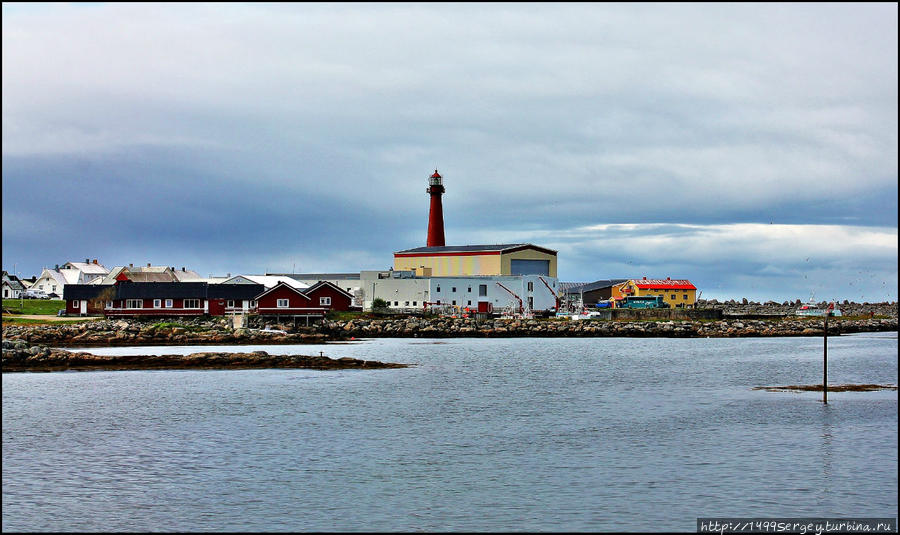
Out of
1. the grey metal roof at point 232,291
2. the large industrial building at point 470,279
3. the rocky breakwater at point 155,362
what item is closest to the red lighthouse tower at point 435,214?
the large industrial building at point 470,279

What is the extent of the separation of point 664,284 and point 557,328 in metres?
36.5

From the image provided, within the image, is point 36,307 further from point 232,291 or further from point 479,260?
point 479,260

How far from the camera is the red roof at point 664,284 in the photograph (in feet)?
378

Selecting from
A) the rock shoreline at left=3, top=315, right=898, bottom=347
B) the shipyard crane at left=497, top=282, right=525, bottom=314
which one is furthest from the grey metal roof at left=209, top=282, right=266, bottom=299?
the shipyard crane at left=497, top=282, right=525, bottom=314

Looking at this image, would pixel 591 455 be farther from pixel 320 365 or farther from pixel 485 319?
pixel 485 319

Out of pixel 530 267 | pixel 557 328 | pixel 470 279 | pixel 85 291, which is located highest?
Result: pixel 530 267

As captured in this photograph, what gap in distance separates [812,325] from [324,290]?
5315cm

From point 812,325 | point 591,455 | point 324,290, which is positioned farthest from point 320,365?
point 812,325

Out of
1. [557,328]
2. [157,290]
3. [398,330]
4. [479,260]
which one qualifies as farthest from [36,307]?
[557,328]

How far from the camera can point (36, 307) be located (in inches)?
3585

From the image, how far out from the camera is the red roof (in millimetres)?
115188

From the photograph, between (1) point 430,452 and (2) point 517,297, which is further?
(2) point 517,297

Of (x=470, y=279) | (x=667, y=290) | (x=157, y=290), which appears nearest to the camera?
(x=157, y=290)

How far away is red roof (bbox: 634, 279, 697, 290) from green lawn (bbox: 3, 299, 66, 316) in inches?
2750
